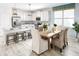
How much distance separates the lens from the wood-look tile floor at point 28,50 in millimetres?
1762

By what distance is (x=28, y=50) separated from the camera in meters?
1.87

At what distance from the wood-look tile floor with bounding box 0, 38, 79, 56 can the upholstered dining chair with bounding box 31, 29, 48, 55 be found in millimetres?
120

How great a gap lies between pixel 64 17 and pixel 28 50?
3.84ft

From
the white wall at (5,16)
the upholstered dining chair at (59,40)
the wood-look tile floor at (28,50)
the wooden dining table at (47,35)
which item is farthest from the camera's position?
the upholstered dining chair at (59,40)

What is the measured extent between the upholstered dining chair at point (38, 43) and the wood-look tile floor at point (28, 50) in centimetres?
12

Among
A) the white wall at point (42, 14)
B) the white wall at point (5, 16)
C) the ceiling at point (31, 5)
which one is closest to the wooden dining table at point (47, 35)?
the white wall at point (42, 14)

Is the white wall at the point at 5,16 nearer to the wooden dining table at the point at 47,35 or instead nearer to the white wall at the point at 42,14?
the white wall at the point at 42,14

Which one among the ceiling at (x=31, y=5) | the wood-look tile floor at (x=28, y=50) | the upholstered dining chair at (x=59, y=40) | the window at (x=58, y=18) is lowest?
the wood-look tile floor at (x=28, y=50)

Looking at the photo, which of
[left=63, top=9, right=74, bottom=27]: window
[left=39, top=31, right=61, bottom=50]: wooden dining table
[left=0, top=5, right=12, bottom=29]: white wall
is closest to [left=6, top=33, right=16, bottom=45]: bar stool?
[left=0, top=5, right=12, bottom=29]: white wall

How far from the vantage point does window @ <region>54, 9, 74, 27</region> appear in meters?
1.73

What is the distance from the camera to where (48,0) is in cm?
167

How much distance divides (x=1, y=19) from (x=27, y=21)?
570mm

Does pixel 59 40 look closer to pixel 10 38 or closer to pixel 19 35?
pixel 19 35

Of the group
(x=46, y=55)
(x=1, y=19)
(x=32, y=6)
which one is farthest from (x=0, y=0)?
(x=46, y=55)
